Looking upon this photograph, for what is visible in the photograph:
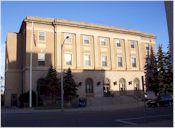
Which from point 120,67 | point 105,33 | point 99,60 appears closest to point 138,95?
point 120,67

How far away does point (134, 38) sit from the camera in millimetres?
51188

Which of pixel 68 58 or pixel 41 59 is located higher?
pixel 68 58

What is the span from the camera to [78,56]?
44.3 metres

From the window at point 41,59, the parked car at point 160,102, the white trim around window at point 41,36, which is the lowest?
the parked car at point 160,102

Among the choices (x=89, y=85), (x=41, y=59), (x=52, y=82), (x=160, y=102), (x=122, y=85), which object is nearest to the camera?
(x=160, y=102)

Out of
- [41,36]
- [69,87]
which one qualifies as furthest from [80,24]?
[69,87]

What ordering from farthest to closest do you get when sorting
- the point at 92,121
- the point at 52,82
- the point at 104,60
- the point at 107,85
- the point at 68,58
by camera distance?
the point at 104,60, the point at 107,85, the point at 68,58, the point at 52,82, the point at 92,121

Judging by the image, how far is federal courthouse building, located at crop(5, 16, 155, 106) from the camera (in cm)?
4175

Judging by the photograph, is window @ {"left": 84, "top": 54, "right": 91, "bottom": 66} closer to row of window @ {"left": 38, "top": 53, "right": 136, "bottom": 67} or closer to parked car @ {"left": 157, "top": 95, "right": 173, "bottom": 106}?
row of window @ {"left": 38, "top": 53, "right": 136, "bottom": 67}

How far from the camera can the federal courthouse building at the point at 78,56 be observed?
41.8m

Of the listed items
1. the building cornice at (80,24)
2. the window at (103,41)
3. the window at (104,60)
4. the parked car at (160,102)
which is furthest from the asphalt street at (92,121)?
the window at (103,41)

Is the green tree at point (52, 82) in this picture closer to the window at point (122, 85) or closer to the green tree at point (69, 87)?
the green tree at point (69, 87)

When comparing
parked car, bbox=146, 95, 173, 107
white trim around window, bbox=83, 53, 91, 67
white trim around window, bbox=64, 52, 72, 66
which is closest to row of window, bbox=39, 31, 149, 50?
white trim around window, bbox=64, 52, 72, 66

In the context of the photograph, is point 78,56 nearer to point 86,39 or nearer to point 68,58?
point 68,58
